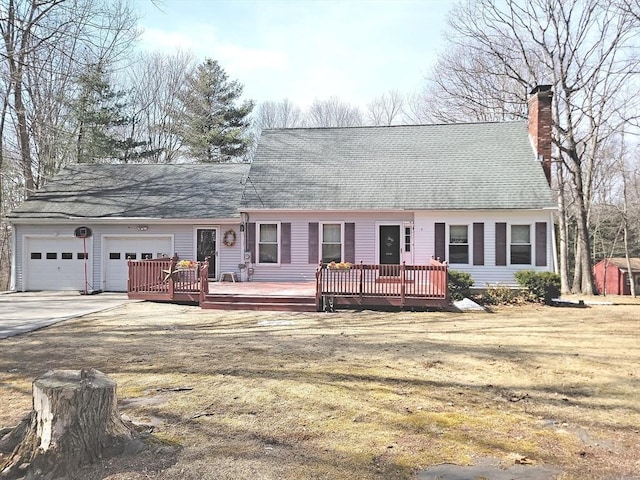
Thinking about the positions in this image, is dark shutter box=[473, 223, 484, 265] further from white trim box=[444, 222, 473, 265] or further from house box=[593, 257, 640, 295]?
house box=[593, 257, 640, 295]

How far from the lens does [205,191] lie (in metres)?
18.8

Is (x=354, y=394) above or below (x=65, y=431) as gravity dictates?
below

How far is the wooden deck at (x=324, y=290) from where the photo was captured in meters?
12.3

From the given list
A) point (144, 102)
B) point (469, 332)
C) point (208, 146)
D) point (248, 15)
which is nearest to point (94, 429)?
point (469, 332)

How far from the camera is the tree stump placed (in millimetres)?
3512

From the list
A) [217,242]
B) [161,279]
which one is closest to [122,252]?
[217,242]

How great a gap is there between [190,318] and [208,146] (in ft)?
77.4

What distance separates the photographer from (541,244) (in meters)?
15.1

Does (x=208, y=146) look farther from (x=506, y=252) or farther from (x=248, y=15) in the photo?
(x=506, y=252)

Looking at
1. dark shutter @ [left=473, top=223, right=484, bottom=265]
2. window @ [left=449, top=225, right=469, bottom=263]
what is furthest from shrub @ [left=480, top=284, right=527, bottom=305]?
window @ [left=449, top=225, right=469, bottom=263]

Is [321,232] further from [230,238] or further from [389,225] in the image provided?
[230,238]

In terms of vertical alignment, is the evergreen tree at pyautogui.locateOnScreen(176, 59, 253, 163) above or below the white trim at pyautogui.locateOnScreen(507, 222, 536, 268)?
above

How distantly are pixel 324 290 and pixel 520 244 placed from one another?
7009 millimetres

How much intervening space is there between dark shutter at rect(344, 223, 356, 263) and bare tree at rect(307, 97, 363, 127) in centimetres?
2897
